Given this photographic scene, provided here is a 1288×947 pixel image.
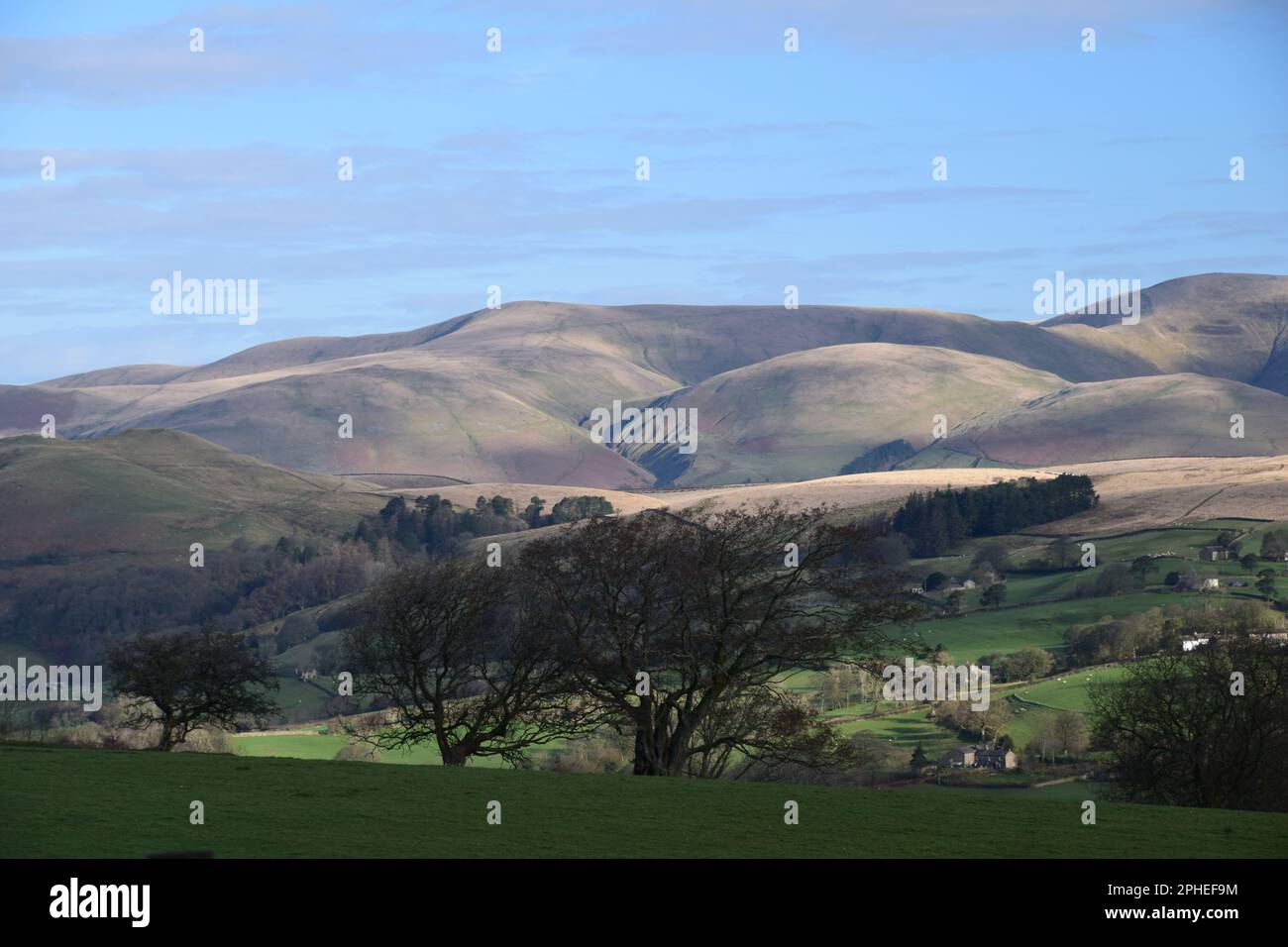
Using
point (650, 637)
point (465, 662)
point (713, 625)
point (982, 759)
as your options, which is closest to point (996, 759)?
point (982, 759)

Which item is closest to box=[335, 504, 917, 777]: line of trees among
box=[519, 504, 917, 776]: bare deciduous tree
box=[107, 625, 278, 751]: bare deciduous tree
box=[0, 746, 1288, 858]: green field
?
box=[519, 504, 917, 776]: bare deciduous tree

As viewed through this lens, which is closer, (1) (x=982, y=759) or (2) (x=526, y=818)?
(2) (x=526, y=818)

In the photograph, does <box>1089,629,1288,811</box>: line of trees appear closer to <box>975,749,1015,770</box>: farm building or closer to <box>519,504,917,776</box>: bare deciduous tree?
<box>519,504,917,776</box>: bare deciduous tree

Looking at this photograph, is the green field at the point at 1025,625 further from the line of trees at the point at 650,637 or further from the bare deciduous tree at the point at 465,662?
the line of trees at the point at 650,637

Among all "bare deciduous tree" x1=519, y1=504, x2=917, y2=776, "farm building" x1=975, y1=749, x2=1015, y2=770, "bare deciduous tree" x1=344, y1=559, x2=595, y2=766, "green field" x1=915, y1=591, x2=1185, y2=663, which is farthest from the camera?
"green field" x1=915, y1=591, x2=1185, y2=663

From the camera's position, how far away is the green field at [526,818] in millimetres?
32906

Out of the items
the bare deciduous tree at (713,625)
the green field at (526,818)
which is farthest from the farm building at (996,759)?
the green field at (526,818)

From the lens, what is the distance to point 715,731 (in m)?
64.6

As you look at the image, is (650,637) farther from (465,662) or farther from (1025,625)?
(1025,625)

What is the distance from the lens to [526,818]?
37.6 metres

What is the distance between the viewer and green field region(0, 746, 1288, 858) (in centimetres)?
3291
